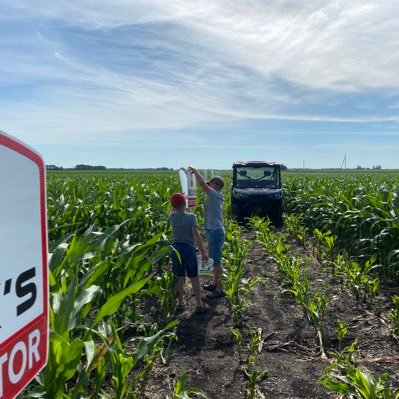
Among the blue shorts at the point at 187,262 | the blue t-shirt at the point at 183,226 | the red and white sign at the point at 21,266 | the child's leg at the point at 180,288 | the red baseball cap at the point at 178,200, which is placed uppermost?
the red and white sign at the point at 21,266

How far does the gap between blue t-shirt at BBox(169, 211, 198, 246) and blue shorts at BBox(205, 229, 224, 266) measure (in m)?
0.80

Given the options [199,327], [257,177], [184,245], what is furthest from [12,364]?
[257,177]

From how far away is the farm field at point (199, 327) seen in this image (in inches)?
100

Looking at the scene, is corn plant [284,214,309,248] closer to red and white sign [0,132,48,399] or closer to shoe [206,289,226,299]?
shoe [206,289,226,299]

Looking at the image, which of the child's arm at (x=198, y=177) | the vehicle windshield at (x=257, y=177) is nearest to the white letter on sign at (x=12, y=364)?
the child's arm at (x=198, y=177)

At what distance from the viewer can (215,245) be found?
6.18 m

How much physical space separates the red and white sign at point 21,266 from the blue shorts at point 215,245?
528 cm

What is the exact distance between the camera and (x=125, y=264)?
3.95m

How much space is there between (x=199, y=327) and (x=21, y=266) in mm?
4163

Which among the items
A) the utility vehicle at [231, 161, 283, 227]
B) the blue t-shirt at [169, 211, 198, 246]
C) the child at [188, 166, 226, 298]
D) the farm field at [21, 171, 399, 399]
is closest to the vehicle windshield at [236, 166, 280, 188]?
the utility vehicle at [231, 161, 283, 227]

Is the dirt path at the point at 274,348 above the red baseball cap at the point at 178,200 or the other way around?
the other way around

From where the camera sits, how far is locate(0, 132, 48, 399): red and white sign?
721 mm

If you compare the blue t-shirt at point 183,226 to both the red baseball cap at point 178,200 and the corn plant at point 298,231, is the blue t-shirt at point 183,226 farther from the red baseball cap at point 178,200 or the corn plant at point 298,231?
the corn plant at point 298,231

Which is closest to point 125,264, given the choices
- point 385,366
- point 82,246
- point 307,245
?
point 82,246
